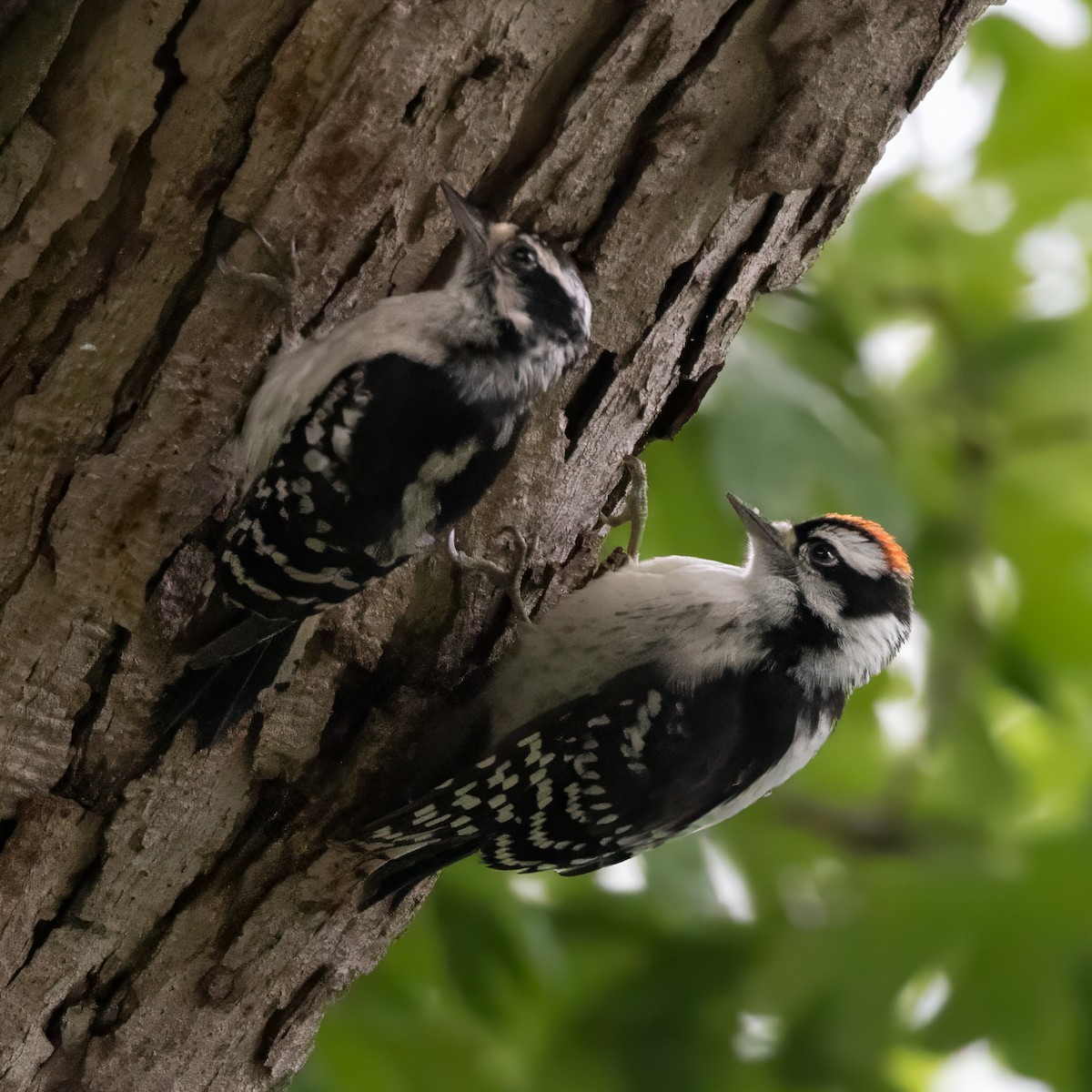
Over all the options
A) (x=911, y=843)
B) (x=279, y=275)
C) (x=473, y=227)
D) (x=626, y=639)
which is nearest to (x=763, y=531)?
(x=626, y=639)

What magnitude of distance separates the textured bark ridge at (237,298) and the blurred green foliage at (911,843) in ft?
3.95

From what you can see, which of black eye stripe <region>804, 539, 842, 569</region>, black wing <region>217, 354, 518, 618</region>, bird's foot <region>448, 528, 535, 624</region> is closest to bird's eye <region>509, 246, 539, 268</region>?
black wing <region>217, 354, 518, 618</region>

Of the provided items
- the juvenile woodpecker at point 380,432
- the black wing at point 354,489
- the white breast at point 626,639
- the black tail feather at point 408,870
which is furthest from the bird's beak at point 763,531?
the black tail feather at point 408,870

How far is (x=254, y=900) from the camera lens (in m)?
3.26

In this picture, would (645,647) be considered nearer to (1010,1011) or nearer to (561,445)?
(561,445)

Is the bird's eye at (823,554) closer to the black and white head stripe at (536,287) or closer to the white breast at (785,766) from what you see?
the white breast at (785,766)

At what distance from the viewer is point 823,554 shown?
3.95 meters

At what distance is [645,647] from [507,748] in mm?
510

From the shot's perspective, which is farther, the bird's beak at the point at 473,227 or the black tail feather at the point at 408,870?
the black tail feather at the point at 408,870

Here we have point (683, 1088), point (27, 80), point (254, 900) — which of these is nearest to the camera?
point (27, 80)

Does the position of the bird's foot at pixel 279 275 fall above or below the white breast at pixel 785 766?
above

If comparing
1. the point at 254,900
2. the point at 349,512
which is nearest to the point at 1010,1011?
the point at 254,900

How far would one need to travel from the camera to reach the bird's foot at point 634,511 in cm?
374

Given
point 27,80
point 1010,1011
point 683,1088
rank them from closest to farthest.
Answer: point 27,80 < point 1010,1011 < point 683,1088
